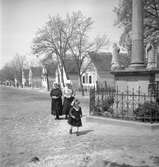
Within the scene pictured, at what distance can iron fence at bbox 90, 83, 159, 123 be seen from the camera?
7.64 m

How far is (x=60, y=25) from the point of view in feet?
98.4

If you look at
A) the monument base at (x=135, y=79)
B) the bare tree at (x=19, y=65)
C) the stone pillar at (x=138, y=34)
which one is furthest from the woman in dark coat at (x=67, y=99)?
the bare tree at (x=19, y=65)

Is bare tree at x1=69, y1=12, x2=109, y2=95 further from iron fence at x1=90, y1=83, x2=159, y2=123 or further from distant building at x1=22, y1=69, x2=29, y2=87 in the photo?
distant building at x1=22, y1=69, x2=29, y2=87

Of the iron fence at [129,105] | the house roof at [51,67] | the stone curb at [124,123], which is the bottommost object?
the stone curb at [124,123]

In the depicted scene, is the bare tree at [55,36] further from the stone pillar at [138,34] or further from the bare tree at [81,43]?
the stone pillar at [138,34]

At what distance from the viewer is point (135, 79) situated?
29.6 ft

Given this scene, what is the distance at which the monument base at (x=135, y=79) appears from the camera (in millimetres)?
8771

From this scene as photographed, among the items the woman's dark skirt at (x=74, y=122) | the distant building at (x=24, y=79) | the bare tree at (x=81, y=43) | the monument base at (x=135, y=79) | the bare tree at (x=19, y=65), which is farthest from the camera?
the distant building at (x=24, y=79)

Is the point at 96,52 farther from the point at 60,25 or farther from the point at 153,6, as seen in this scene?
the point at 153,6

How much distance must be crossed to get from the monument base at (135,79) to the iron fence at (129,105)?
0.18 m

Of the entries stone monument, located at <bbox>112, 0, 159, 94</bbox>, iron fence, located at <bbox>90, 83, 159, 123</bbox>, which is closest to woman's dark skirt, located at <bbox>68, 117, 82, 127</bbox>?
iron fence, located at <bbox>90, 83, 159, 123</bbox>

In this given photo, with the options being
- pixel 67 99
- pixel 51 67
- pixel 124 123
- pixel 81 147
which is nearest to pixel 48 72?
pixel 51 67

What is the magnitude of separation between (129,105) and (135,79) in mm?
1101

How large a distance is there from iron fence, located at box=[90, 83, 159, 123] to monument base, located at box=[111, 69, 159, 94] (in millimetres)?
176
